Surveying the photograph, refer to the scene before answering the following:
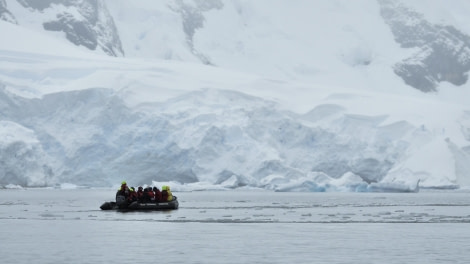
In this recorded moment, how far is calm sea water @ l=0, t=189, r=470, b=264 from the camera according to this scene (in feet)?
54.7

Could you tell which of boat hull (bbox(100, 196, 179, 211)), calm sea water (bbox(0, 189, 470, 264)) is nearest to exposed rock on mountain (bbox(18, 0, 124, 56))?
boat hull (bbox(100, 196, 179, 211))

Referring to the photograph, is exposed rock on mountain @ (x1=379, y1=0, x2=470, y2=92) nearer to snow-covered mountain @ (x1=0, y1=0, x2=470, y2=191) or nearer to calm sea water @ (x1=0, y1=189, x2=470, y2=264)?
snow-covered mountain @ (x1=0, y1=0, x2=470, y2=191)

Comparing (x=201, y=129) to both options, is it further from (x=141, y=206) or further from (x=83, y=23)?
(x=83, y=23)

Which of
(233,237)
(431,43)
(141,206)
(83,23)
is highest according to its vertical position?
(431,43)

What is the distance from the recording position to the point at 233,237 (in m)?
20.7

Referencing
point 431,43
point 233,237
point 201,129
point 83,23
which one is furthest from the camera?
point 431,43

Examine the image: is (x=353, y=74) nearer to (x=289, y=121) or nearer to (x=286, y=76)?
(x=286, y=76)

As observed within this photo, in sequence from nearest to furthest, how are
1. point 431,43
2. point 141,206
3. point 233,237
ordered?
point 233,237, point 141,206, point 431,43

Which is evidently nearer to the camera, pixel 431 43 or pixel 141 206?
pixel 141 206

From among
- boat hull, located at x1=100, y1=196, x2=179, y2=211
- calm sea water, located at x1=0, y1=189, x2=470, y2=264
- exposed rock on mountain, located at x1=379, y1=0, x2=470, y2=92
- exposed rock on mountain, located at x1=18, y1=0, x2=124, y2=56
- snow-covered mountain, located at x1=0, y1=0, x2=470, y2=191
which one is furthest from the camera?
exposed rock on mountain, located at x1=379, y1=0, x2=470, y2=92

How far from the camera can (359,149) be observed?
187 feet

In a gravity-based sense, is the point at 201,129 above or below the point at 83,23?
below

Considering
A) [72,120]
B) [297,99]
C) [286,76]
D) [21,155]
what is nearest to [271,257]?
[21,155]

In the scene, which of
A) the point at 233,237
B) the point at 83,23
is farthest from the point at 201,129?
the point at 83,23
